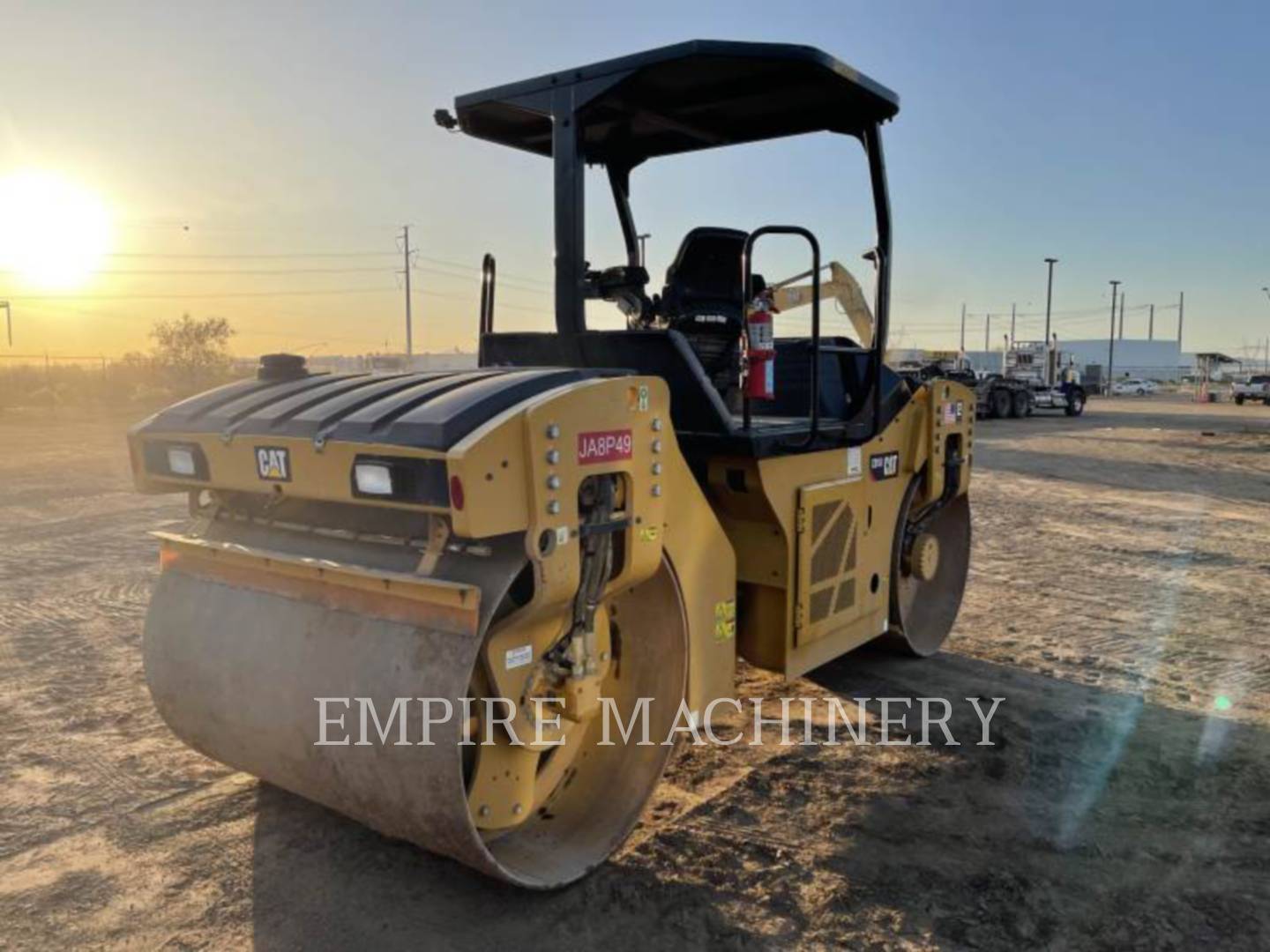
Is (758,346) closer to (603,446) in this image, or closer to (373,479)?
(603,446)

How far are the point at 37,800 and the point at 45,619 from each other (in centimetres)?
262

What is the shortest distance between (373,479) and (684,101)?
224 cm

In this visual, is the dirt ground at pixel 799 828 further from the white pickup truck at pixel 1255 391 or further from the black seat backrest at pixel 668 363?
the white pickup truck at pixel 1255 391

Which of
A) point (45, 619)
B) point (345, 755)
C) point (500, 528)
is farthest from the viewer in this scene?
point (45, 619)

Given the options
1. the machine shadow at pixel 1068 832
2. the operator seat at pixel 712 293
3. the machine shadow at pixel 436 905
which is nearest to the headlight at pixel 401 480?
the machine shadow at pixel 436 905

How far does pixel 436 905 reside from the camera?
2805mm

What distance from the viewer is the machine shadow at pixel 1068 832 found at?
278 centimetres

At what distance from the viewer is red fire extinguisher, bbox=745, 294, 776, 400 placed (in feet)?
11.2

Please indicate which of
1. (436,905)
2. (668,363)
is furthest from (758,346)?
(436,905)

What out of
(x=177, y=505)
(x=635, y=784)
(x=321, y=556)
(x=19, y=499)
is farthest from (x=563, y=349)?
(x=19, y=499)

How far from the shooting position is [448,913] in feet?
9.07

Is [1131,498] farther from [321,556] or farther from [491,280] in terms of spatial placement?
[321,556]

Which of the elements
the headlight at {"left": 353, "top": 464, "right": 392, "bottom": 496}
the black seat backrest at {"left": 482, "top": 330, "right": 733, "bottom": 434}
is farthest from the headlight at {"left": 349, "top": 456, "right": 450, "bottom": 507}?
the black seat backrest at {"left": 482, "top": 330, "right": 733, "bottom": 434}

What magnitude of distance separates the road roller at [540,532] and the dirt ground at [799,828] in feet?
1.08
